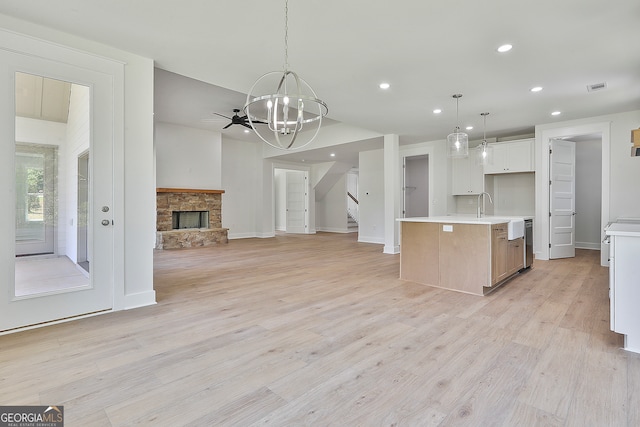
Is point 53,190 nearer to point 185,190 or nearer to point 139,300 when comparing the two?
point 139,300

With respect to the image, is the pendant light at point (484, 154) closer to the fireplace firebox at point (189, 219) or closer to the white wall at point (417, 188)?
the white wall at point (417, 188)

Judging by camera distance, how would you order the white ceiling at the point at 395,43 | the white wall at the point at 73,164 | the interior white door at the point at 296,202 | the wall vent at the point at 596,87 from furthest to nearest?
the interior white door at the point at 296,202 < the wall vent at the point at 596,87 < the white wall at the point at 73,164 < the white ceiling at the point at 395,43

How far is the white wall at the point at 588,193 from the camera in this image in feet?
22.1

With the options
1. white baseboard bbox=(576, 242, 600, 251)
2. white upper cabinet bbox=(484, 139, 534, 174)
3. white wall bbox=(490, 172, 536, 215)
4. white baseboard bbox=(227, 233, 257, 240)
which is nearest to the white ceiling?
white upper cabinet bbox=(484, 139, 534, 174)

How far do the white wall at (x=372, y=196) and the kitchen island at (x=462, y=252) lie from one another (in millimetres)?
4044

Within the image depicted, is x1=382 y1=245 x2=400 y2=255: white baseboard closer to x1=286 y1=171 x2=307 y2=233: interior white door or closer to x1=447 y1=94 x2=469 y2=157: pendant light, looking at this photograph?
x1=447 y1=94 x2=469 y2=157: pendant light

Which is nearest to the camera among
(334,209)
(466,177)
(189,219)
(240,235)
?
(466,177)

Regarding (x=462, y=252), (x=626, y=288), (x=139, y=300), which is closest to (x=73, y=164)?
(x=139, y=300)

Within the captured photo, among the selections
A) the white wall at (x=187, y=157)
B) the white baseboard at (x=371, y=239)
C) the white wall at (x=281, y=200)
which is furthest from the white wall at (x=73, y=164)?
the white wall at (x=281, y=200)

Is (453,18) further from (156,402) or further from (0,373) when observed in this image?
(0,373)

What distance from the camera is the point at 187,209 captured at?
7.77 m

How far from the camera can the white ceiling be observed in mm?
2406

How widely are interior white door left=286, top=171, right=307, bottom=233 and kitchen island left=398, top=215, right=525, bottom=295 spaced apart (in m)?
6.93

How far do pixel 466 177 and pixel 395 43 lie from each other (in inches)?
203
